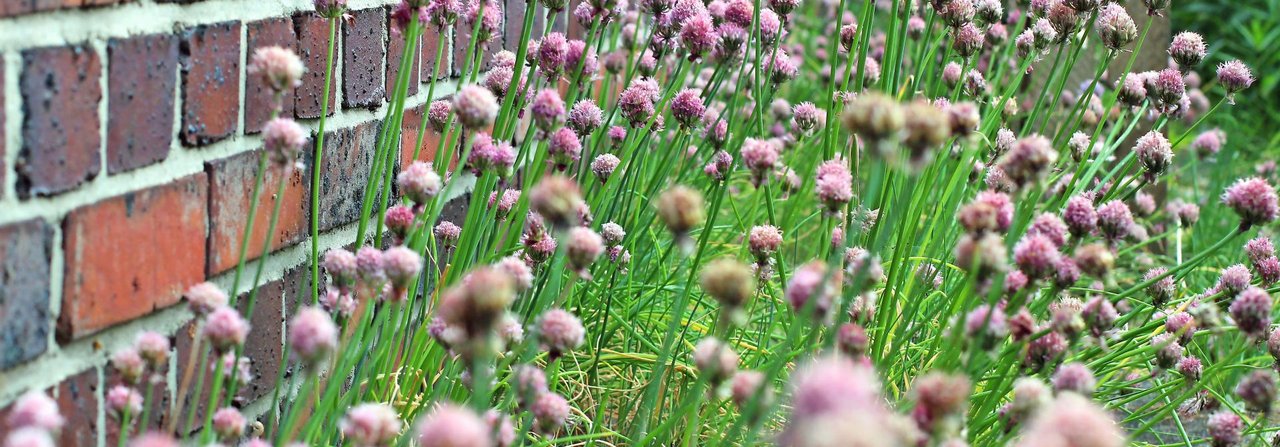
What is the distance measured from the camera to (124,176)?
0.79m

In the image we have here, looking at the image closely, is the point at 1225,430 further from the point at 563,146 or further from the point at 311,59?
the point at 311,59

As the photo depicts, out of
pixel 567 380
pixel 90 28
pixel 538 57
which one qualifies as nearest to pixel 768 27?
pixel 538 57

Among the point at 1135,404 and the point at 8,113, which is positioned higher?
the point at 8,113

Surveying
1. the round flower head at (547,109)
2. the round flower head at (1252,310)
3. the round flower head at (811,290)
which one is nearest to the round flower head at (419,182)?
the round flower head at (547,109)

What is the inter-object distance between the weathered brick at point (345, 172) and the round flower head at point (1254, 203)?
0.86 metres

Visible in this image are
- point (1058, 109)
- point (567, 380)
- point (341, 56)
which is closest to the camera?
point (341, 56)

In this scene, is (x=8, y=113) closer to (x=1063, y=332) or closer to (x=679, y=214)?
(x=679, y=214)

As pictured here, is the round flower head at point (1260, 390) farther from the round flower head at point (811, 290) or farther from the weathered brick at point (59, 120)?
the weathered brick at point (59, 120)

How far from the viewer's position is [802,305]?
2.43 feet

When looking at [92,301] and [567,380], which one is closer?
[92,301]

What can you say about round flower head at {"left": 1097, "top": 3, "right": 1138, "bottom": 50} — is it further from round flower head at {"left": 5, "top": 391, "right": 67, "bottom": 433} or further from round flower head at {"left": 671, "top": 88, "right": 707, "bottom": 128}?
round flower head at {"left": 5, "top": 391, "right": 67, "bottom": 433}

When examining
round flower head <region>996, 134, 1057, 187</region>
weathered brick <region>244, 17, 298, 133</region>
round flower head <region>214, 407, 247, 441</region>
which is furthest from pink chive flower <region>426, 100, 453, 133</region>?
round flower head <region>996, 134, 1057, 187</region>

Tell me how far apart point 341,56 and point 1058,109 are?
2306 mm

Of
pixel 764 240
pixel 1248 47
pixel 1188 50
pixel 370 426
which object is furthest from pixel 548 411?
pixel 1248 47
